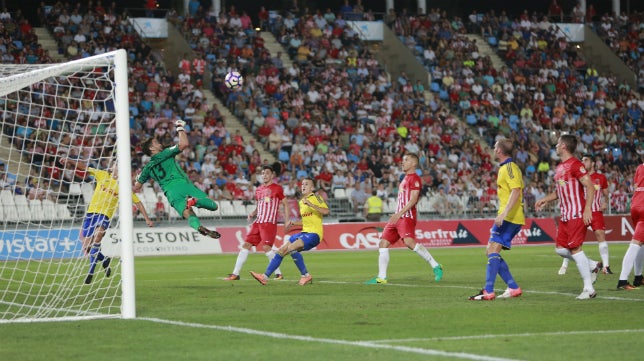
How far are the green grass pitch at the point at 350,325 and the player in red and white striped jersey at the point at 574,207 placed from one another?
45 cm

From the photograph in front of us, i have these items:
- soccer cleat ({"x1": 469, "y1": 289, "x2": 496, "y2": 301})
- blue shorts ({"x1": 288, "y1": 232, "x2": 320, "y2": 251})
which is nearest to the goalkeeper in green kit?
blue shorts ({"x1": 288, "y1": 232, "x2": 320, "y2": 251})

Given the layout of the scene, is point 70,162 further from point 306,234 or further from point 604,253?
point 604,253

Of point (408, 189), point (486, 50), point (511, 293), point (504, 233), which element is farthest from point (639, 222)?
point (486, 50)

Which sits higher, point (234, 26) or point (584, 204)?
point (234, 26)

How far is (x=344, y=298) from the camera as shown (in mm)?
14289

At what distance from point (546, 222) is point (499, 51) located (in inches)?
588

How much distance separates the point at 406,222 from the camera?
57.7 feet

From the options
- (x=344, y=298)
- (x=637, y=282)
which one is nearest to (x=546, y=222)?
(x=637, y=282)

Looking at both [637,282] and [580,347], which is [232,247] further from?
[580,347]

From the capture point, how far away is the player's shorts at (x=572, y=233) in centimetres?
1359

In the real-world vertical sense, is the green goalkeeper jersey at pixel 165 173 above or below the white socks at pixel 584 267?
above

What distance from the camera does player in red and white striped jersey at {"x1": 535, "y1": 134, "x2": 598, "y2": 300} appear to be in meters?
13.6

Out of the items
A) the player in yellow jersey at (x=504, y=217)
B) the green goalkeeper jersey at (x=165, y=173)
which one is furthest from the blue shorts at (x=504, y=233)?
the green goalkeeper jersey at (x=165, y=173)

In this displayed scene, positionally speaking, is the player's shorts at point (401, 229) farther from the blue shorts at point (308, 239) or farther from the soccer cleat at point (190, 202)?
the soccer cleat at point (190, 202)
